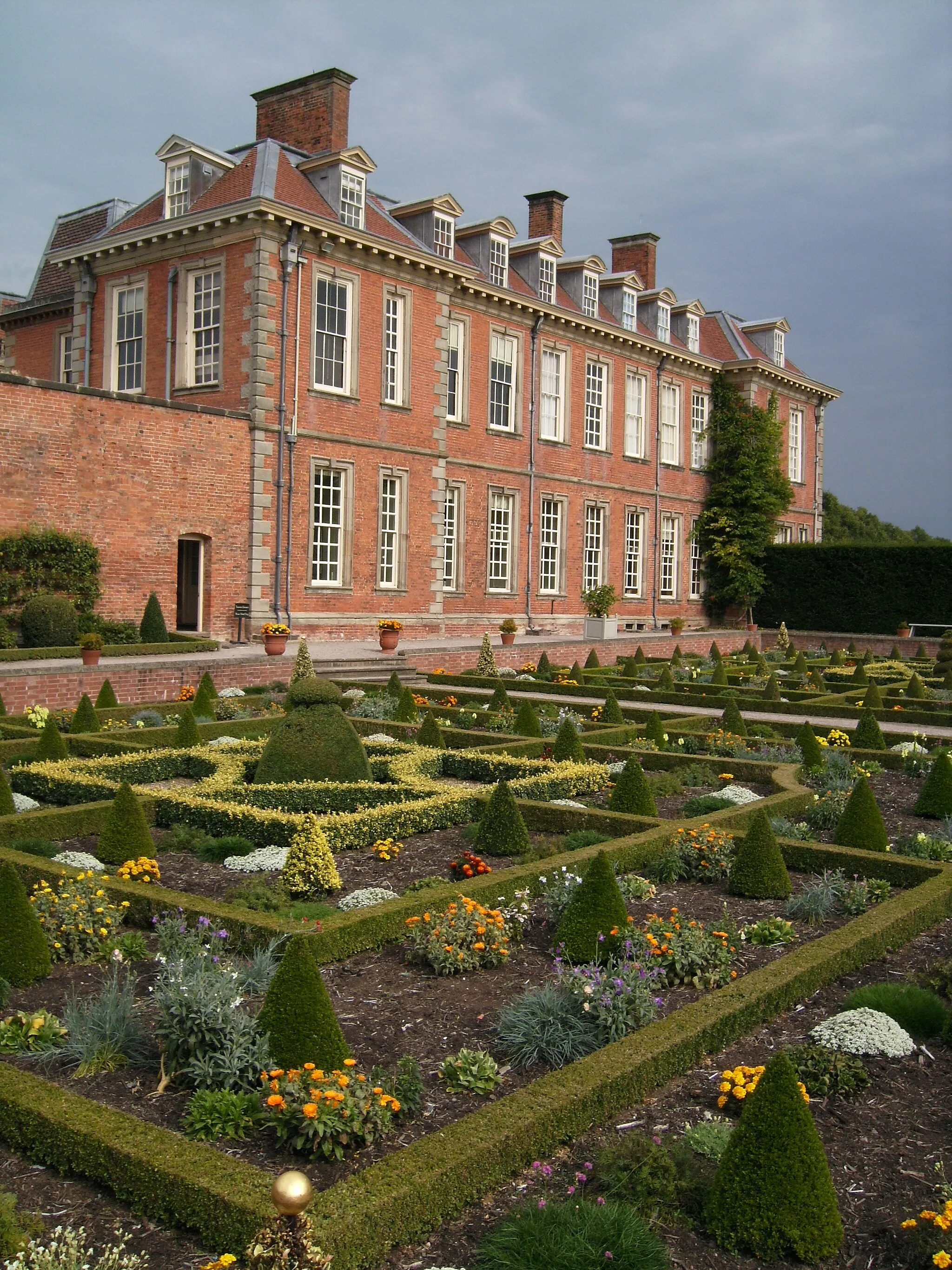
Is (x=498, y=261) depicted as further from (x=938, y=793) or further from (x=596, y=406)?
(x=938, y=793)

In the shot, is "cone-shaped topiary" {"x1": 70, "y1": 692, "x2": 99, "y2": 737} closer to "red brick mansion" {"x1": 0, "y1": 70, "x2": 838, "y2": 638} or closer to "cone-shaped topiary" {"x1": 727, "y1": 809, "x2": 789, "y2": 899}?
"red brick mansion" {"x1": 0, "y1": 70, "x2": 838, "y2": 638}

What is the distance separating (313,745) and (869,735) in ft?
22.5

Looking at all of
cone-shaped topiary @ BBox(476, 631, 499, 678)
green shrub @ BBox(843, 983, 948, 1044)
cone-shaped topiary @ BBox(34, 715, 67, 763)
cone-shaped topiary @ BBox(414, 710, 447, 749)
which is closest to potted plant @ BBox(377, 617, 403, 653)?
cone-shaped topiary @ BBox(476, 631, 499, 678)

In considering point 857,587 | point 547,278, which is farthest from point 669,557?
point 547,278

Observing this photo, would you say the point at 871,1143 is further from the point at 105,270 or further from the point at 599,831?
the point at 105,270

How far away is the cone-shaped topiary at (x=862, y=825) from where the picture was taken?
8766 millimetres

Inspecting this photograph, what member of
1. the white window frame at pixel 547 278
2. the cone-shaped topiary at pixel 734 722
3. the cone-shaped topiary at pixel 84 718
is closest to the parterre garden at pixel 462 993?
the cone-shaped topiary at pixel 84 718

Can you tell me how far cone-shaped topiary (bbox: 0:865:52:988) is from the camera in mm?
5762

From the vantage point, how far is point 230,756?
1120 cm

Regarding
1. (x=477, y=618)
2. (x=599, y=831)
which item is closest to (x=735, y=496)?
(x=477, y=618)

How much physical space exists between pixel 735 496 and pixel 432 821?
94.4 ft

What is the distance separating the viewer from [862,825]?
8797 millimetres

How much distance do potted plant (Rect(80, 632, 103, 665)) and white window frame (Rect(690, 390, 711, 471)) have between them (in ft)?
77.9

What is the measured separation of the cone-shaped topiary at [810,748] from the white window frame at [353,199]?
1543 centimetres
